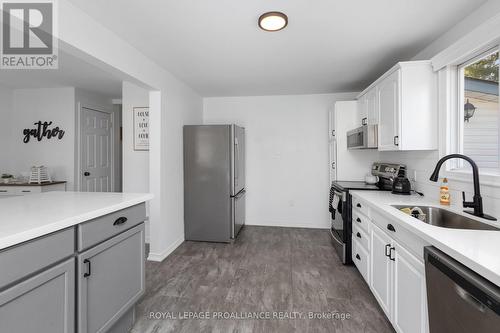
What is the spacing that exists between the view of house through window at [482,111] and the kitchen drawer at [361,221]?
91cm

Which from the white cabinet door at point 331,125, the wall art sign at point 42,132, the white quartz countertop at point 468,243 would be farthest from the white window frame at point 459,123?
the wall art sign at point 42,132

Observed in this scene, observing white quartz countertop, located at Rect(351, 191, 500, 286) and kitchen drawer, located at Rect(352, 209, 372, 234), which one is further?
kitchen drawer, located at Rect(352, 209, 372, 234)

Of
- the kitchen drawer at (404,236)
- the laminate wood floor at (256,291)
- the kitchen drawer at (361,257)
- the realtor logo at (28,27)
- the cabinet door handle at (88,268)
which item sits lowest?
→ the laminate wood floor at (256,291)

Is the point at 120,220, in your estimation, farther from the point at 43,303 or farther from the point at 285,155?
Result: the point at 285,155

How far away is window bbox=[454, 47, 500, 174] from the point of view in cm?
163

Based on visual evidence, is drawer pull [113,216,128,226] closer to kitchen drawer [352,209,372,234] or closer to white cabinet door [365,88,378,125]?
kitchen drawer [352,209,372,234]

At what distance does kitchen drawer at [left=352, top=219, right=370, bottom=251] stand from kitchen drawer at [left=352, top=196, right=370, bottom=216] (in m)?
0.18

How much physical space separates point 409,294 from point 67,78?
452 centimetres

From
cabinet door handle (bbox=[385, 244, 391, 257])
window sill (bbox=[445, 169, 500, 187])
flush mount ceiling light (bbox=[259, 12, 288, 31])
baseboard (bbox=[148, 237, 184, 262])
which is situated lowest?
baseboard (bbox=[148, 237, 184, 262])

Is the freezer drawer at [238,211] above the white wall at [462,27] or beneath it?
beneath

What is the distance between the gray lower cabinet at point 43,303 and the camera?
0.90 metres

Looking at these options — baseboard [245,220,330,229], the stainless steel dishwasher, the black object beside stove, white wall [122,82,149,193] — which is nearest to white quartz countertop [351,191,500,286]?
the stainless steel dishwasher

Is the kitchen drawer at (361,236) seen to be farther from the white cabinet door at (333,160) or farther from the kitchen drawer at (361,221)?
the white cabinet door at (333,160)

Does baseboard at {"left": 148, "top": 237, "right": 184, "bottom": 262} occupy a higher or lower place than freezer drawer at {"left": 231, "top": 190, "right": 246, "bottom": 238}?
lower
